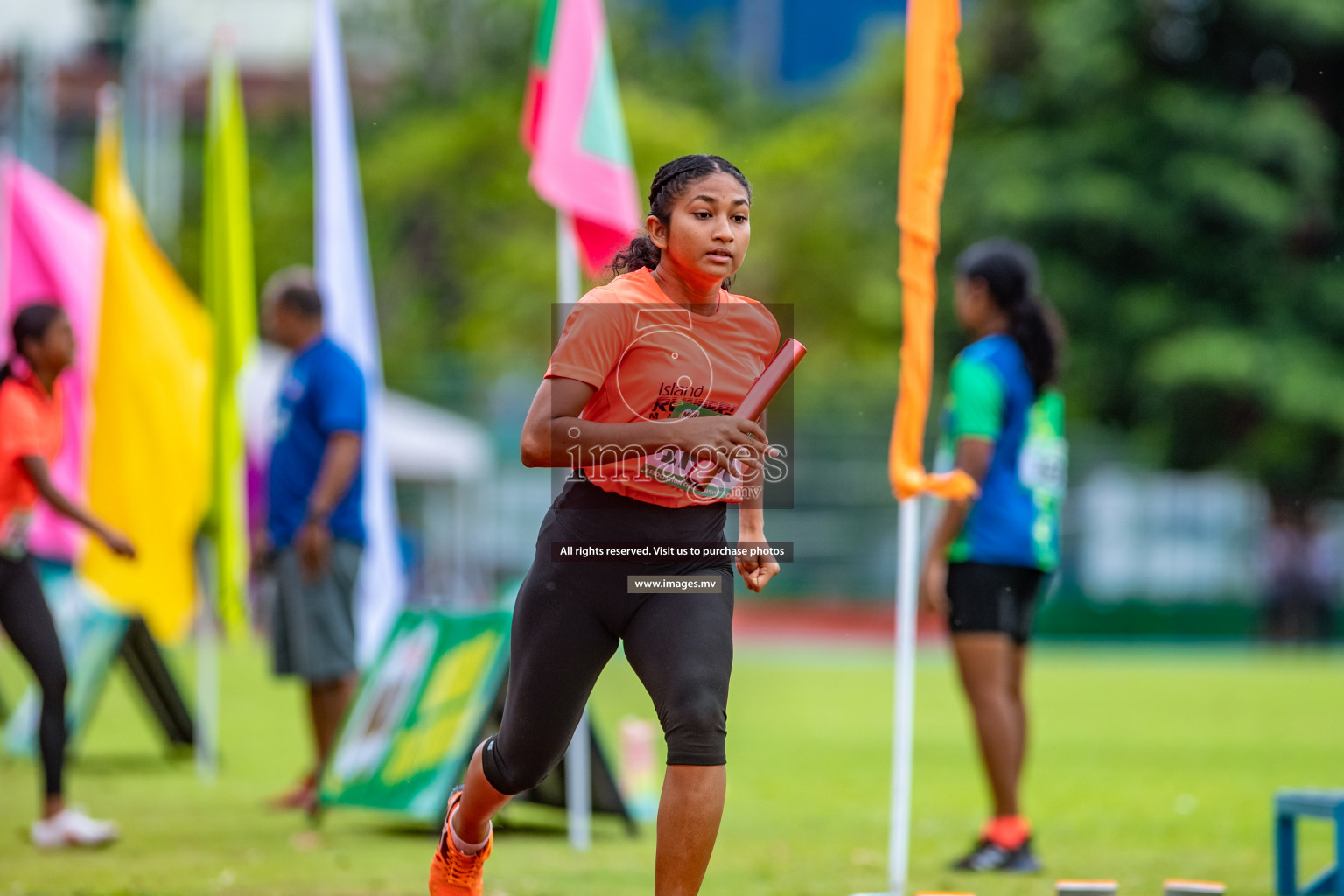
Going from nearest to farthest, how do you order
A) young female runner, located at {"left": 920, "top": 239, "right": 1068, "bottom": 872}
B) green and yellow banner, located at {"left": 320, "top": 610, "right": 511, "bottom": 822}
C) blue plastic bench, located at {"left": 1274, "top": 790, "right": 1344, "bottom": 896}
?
blue plastic bench, located at {"left": 1274, "top": 790, "right": 1344, "bottom": 896} < young female runner, located at {"left": 920, "top": 239, "right": 1068, "bottom": 872} < green and yellow banner, located at {"left": 320, "top": 610, "right": 511, "bottom": 822}

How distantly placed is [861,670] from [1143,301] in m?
14.0

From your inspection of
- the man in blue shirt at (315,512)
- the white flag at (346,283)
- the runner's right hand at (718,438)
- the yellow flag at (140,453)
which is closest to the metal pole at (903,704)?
the runner's right hand at (718,438)

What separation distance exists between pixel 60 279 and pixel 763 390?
8.69 meters

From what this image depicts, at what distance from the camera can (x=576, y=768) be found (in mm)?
6656

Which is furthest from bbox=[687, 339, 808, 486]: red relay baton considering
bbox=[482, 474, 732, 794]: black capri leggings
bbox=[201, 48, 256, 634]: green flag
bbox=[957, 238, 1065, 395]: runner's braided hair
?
bbox=[201, 48, 256, 634]: green flag

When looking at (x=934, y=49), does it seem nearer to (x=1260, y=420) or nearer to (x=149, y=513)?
(x=149, y=513)

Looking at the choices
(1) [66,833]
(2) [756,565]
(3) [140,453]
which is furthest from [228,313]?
(2) [756,565]

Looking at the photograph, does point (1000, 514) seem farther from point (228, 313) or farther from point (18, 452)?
point (228, 313)

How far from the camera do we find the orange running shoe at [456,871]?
436 centimetres

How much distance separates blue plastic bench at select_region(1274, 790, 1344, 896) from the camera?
5.29 m

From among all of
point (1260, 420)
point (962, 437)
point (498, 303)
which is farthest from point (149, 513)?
point (498, 303)

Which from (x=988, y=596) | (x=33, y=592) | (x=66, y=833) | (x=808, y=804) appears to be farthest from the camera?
(x=808, y=804)

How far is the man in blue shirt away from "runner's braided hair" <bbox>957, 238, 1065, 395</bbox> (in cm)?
302

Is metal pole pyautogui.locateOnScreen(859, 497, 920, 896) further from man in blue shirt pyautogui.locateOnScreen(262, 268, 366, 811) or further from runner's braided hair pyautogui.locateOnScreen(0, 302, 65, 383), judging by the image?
runner's braided hair pyautogui.locateOnScreen(0, 302, 65, 383)
